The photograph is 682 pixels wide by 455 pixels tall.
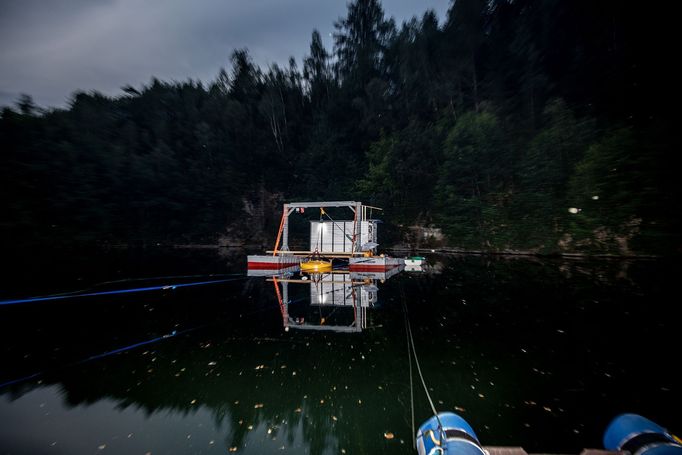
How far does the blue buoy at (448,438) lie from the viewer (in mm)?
2363

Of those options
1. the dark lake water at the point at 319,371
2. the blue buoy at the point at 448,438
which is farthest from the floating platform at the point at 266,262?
the blue buoy at the point at 448,438

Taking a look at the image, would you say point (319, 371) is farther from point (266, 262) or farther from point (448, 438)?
point (266, 262)

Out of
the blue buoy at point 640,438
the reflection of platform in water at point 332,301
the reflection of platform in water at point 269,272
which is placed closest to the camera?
the blue buoy at point 640,438

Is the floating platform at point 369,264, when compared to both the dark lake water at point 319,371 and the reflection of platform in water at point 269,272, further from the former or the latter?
the dark lake water at point 319,371

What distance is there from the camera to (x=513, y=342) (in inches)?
258

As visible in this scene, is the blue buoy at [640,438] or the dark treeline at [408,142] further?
the dark treeline at [408,142]

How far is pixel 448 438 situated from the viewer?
249cm

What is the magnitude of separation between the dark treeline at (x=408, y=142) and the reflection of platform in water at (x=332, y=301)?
20.2m

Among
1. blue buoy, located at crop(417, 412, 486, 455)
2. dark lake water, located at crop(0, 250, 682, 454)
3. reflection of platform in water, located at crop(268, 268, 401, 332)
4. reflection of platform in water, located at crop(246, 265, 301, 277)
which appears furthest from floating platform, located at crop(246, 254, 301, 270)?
blue buoy, located at crop(417, 412, 486, 455)

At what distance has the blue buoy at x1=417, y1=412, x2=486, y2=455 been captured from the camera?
2.36m

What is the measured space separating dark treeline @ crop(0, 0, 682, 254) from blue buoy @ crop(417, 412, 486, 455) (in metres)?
28.2

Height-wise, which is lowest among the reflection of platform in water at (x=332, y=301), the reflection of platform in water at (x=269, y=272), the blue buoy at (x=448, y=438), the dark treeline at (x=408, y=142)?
the reflection of platform in water at (x=332, y=301)

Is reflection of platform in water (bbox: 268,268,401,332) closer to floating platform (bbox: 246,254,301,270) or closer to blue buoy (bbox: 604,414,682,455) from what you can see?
floating platform (bbox: 246,254,301,270)

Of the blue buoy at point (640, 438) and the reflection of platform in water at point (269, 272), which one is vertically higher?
the reflection of platform in water at point (269, 272)
